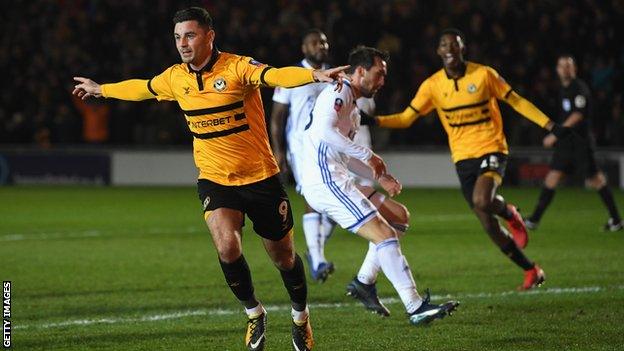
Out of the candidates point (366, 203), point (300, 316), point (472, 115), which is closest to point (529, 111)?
Result: point (472, 115)

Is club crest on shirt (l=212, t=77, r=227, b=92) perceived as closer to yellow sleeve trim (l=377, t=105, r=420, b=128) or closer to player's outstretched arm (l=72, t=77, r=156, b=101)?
player's outstretched arm (l=72, t=77, r=156, b=101)

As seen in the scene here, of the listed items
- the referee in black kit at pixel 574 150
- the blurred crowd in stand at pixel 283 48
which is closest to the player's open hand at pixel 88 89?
the referee in black kit at pixel 574 150

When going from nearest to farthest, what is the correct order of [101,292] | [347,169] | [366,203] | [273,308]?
[366,203]
[347,169]
[273,308]
[101,292]

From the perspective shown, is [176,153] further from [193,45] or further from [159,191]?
[193,45]

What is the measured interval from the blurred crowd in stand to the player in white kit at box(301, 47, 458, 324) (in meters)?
15.1

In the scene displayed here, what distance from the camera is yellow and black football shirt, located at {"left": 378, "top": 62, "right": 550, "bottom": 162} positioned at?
11.0 m

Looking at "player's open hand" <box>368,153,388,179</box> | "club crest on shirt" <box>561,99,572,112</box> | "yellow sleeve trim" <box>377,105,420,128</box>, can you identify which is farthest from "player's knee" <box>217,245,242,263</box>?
"club crest on shirt" <box>561,99,572,112</box>

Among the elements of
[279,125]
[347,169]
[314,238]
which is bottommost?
[314,238]

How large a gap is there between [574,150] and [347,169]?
7.54 metres

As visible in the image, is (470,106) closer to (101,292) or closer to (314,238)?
(314,238)

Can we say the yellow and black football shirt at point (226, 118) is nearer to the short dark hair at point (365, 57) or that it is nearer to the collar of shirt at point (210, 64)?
the collar of shirt at point (210, 64)

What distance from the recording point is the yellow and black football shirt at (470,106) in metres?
11.0

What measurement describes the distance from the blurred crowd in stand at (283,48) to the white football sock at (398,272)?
51.3ft

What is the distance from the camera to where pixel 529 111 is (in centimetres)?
1055
